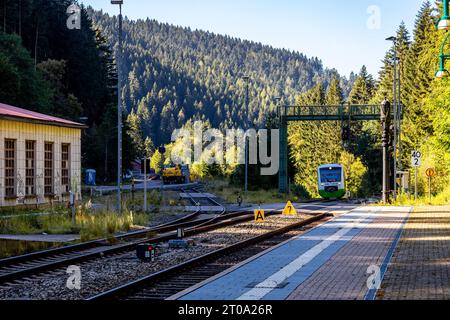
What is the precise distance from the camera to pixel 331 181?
181ft

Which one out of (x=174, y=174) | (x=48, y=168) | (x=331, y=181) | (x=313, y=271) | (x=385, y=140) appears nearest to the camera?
(x=313, y=271)

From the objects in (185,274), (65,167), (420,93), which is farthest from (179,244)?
(420,93)

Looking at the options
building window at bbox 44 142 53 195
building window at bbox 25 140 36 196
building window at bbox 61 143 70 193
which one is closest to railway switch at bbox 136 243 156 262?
Answer: building window at bbox 25 140 36 196

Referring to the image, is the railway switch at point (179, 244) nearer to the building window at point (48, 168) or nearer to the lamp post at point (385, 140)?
the building window at point (48, 168)

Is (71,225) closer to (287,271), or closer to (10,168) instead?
(10,168)

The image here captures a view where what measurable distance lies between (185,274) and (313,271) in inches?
97.0

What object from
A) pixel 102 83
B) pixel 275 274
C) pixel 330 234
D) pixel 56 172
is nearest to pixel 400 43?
pixel 102 83

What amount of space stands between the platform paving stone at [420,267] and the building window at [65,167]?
17127mm

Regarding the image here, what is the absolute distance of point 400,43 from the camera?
10300 cm

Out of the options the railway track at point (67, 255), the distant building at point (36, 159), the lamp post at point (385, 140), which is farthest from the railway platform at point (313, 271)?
the lamp post at point (385, 140)

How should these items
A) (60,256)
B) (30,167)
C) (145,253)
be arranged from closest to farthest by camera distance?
1. (145,253)
2. (60,256)
3. (30,167)

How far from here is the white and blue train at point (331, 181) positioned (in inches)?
2164
